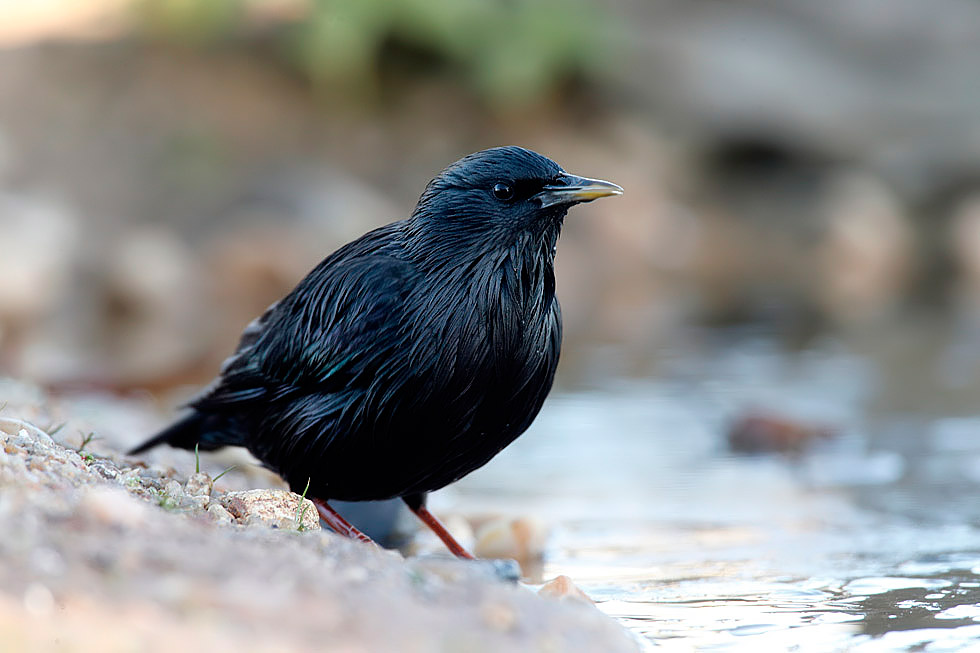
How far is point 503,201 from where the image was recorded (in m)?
4.07

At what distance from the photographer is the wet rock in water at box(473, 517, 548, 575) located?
16.1 feet

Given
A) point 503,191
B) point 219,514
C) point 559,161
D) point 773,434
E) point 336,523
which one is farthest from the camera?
point 559,161

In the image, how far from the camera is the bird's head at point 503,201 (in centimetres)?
404

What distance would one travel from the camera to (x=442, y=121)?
17.9 metres

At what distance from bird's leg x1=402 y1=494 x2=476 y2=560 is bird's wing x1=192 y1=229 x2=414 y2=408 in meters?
0.70

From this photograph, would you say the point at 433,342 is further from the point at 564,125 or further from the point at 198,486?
the point at 564,125

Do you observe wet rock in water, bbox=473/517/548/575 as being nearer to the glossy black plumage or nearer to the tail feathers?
the glossy black plumage

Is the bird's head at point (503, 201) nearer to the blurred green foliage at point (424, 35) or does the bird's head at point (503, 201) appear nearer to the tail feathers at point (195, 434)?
the tail feathers at point (195, 434)

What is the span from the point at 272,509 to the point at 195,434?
4.17 ft

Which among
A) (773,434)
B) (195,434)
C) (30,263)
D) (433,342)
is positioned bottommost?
(195,434)

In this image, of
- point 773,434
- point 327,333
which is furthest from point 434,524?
point 773,434

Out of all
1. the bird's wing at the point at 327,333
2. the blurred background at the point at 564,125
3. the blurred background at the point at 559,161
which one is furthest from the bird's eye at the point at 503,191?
the blurred background at the point at 564,125

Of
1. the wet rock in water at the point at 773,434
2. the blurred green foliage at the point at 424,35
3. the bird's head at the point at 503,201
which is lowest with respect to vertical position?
the wet rock in water at the point at 773,434

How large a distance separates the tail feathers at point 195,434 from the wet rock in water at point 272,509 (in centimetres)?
95
